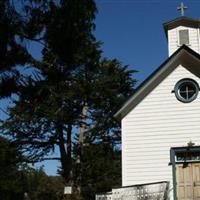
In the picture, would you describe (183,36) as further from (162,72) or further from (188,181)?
(188,181)

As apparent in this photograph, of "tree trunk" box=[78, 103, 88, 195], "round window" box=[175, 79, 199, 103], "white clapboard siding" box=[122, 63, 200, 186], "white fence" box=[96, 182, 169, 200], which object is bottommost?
"white fence" box=[96, 182, 169, 200]

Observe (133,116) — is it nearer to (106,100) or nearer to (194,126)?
(194,126)

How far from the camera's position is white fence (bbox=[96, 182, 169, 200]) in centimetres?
1565

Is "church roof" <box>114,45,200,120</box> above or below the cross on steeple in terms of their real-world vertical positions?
below

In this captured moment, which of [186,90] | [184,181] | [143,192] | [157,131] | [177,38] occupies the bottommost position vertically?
[143,192]

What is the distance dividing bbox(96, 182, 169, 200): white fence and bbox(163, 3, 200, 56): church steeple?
26.9ft

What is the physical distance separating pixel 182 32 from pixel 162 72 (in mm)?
4246

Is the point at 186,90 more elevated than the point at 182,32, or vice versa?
the point at 182,32

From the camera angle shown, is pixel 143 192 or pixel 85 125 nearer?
pixel 143 192

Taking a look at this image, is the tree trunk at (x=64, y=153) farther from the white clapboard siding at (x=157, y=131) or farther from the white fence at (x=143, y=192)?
the white fence at (x=143, y=192)

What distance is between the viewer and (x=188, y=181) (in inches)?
705

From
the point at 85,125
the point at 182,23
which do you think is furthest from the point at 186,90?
the point at 85,125

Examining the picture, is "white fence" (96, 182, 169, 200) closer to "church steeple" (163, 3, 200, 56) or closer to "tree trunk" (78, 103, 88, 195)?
"church steeple" (163, 3, 200, 56)

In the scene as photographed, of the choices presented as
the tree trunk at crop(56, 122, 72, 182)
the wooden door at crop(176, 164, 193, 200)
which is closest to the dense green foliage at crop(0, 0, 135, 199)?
the tree trunk at crop(56, 122, 72, 182)
